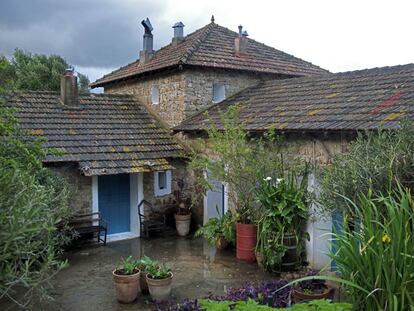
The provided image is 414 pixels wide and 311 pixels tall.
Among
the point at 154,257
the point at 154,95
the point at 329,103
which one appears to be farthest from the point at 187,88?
the point at 154,257

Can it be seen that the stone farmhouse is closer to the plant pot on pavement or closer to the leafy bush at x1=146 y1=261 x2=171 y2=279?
the plant pot on pavement

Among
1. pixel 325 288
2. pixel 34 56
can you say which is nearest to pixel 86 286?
pixel 325 288

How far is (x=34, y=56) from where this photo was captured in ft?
88.9

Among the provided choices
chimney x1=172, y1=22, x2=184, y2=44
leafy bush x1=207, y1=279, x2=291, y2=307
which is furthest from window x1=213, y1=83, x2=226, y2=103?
leafy bush x1=207, y1=279, x2=291, y2=307

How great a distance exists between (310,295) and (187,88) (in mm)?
8392

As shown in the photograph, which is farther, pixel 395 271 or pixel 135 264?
pixel 135 264

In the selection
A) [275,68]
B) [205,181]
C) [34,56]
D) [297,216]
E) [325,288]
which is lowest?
[325,288]

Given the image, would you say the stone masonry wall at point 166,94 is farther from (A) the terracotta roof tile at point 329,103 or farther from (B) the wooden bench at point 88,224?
(B) the wooden bench at point 88,224

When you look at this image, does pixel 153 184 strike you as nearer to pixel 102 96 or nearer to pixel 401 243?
pixel 102 96

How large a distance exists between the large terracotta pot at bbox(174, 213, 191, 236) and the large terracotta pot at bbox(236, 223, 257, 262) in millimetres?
2873

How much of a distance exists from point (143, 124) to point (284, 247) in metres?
6.97

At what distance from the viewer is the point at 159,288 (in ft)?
24.3

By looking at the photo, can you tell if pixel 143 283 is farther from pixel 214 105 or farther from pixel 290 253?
pixel 214 105

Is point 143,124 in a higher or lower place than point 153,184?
higher
